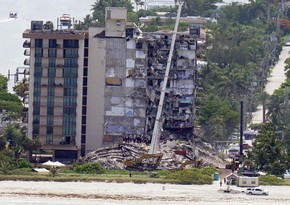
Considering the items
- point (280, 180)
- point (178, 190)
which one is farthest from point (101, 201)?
point (280, 180)

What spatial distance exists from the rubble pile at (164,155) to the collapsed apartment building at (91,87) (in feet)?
12.2

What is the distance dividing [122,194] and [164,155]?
1988 cm

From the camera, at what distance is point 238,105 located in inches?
6875

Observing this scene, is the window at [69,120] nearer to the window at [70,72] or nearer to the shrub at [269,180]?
the window at [70,72]

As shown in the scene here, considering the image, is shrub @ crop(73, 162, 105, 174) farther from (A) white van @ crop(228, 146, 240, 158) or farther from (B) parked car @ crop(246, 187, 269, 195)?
(A) white van @ crop(228, 146, 240, 158)

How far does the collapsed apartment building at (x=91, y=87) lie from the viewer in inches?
5581

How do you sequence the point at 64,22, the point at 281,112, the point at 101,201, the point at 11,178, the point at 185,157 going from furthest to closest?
the point at 281,112, the point at 64,22, the point at 185,157, the point at 11,178, the point at 101,201

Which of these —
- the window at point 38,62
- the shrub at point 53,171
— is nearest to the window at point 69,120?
the window at point 38,62

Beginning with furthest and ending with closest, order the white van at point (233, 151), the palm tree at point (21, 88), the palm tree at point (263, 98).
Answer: the palm tree at point (263, 98) < the palm tree at point (21, 88) < the white van at point (233, 151)

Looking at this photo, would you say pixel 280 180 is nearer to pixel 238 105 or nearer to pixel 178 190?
pixel 178 190

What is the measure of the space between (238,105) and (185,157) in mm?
39792

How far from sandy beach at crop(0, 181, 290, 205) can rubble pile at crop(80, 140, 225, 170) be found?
12.0 metres

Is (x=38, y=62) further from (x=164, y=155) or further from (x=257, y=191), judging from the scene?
(x=257, y=191)

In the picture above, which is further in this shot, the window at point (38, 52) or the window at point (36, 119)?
the window at point (36, 119)
